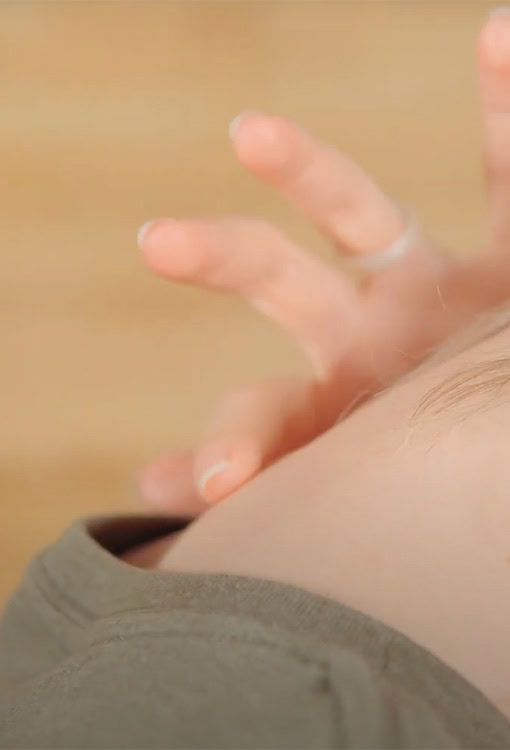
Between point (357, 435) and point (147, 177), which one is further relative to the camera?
point (147, 177)

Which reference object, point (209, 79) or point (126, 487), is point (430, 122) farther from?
point (126, 487)

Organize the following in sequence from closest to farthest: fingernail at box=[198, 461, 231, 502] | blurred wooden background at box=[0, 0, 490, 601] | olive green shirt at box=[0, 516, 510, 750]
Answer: olive green shirt at box=[0, 516, 510, 750], fingernail at box=[198, 461, 231, 502], blurred wooden background at box=[0, 0, 490, 601]

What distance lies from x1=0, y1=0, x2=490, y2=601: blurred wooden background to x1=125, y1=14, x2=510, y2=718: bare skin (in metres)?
0.26

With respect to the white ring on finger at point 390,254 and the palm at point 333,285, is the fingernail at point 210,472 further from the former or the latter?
the white ring on finger at point 390,254

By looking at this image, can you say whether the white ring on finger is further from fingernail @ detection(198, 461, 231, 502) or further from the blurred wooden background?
the blurred wooden background

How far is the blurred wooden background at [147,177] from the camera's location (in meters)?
0.70

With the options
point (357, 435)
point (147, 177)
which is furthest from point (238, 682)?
point (147, 177)

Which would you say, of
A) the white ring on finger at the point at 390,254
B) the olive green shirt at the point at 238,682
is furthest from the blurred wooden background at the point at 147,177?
the olive green shirt at the point at 238,682

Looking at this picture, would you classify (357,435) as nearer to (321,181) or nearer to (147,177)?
(321,181)

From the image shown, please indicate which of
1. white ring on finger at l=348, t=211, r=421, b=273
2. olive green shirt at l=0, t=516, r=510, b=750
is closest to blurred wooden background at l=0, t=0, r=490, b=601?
white ring on finger at l=348, t=211, r=421, b=273

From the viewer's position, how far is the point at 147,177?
721 mm

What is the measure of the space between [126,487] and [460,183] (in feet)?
1.28

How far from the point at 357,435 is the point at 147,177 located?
1.47ft

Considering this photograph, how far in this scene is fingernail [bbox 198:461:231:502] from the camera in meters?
0.37
